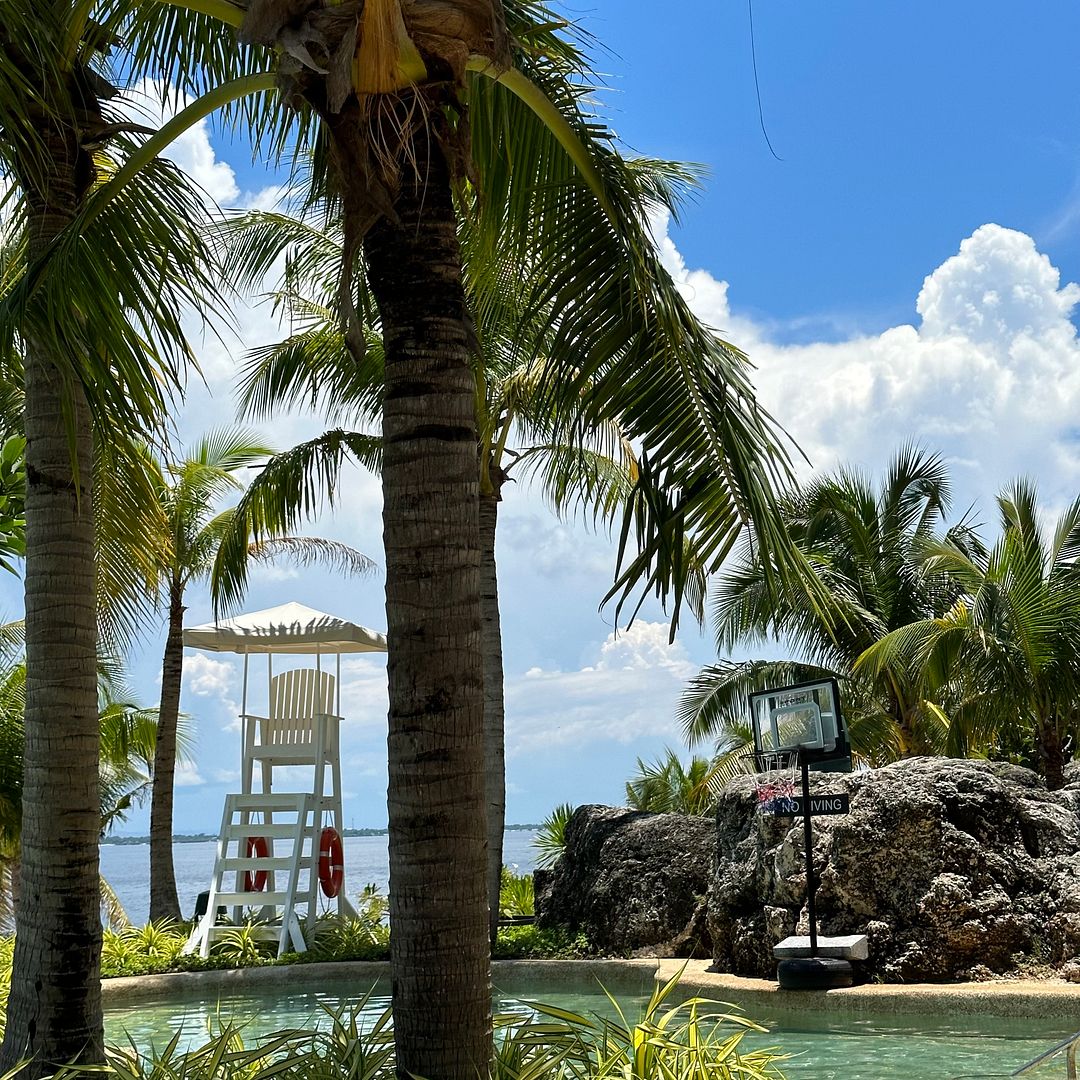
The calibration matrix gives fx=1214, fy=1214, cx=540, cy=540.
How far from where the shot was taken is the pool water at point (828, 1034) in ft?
22.2

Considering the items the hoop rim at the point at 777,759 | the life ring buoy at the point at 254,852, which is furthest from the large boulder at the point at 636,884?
the life ring buoy at the point at 254,852

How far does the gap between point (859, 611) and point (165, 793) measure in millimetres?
11018

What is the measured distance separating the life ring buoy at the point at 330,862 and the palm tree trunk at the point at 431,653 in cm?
1102

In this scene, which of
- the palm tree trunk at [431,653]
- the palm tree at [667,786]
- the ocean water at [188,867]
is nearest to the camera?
the palm tree trunk at [431,653]

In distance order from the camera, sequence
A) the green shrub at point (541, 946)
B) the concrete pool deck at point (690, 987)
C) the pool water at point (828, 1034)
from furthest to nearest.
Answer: the green shrub at point (541, 946)
the concrete pool deck at point (690, 987)
the pool water at point (828, 1034)

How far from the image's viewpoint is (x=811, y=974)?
9164mm

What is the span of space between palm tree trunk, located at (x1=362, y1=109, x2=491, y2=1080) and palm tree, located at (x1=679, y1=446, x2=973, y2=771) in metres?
14.9

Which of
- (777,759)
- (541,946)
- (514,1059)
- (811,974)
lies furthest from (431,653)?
(541,946)

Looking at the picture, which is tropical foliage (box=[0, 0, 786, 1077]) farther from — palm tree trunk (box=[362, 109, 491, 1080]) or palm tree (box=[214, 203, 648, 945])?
palm tree (box=[214, 203, 648, 945])

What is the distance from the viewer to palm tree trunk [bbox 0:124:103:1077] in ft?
17.8

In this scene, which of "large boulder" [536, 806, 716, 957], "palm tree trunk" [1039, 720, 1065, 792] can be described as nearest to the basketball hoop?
"large boulder" [536, 806, 716, 957]

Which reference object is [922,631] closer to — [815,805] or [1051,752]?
[1051,752]

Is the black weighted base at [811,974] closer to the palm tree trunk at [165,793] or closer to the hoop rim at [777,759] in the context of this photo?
the hoop rim at [777,759]

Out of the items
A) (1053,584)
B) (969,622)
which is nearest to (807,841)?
(969,622)
